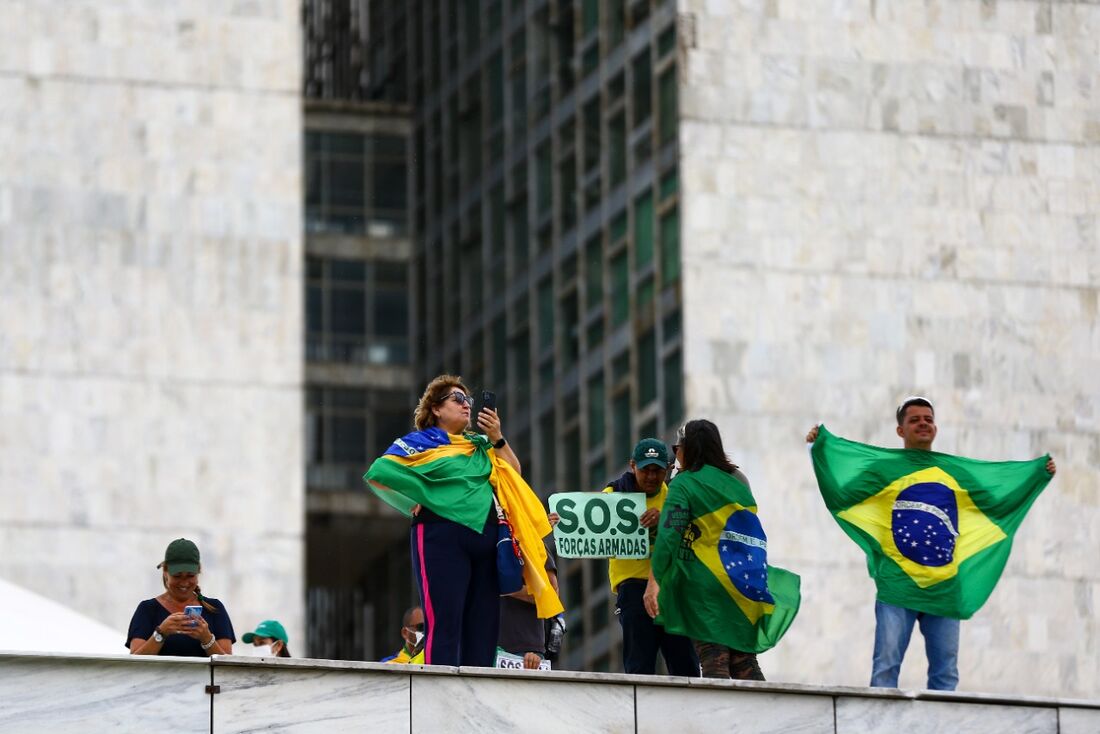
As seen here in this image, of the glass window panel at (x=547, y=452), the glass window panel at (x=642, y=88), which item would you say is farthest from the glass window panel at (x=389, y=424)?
the glass window panel at (x=642, y=88)

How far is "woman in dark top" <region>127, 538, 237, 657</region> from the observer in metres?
18.7

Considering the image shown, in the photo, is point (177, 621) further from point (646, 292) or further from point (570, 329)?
point (570, 329)

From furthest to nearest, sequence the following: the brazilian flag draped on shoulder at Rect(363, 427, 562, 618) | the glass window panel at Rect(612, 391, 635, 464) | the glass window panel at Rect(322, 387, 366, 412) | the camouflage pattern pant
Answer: the glass window panel at Rect(322, 387, 366, 412) → the glass window panel at Rect(612, 391, 635, 464) → the camouflage pattern pant → the brazilian flag draped on shoulder at Rect(363, 427, 562, 618)

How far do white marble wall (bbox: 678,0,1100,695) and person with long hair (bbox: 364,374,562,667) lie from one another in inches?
936

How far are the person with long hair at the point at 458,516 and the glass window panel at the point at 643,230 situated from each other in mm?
28792

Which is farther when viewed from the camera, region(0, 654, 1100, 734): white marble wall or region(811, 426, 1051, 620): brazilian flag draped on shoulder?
region(811, 426, 1051, 620): brazilian flag draped on shoulder

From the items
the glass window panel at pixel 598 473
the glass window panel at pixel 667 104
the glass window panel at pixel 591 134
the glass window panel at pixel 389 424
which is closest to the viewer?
the glass window panel at pixel 667 104

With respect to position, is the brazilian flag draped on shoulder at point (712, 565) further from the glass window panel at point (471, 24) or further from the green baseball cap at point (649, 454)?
the glass window panel at point (471, 24)

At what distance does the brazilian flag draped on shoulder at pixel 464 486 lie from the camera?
18984 millimetres

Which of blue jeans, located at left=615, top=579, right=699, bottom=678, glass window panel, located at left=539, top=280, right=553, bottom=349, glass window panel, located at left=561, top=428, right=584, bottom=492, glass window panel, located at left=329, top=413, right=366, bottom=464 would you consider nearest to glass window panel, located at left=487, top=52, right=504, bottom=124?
glass window panel, located at left=539, top=280, right=553, bottom=349

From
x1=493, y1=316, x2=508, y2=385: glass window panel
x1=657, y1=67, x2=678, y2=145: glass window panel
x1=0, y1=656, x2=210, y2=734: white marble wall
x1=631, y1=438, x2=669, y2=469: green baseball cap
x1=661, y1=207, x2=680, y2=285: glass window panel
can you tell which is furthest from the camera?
x1=493, y1=316, x2=508, y2=385: glass window panel

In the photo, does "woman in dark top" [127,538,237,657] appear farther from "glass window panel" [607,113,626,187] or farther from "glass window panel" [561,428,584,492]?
"glass window panel" [561,428,584,492]

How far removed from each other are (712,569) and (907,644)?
1.39m

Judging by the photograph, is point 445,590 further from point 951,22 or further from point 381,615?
point 381,615
